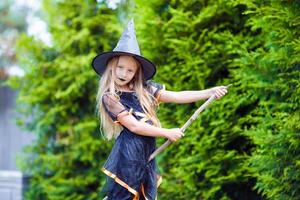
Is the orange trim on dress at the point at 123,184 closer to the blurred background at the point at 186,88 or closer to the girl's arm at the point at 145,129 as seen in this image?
the girl's arm at the point at 145,129

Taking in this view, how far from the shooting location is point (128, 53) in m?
3.27

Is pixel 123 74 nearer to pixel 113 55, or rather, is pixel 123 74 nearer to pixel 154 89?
pixel 113 55

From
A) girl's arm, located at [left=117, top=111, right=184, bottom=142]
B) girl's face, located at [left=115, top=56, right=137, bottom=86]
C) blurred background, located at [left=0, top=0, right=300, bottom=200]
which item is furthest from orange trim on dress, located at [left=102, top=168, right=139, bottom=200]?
blurred background, located at [left=0, top=0, right=300, bottom=200]

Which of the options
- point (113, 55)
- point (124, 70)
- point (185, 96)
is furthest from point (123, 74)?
point (185, 96)

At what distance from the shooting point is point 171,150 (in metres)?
5.12

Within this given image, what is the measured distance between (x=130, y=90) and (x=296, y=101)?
116cm

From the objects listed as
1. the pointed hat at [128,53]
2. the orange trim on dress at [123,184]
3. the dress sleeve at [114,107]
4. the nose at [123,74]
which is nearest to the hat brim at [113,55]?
the pointed hat at [128,53]

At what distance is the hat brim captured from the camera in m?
3.32

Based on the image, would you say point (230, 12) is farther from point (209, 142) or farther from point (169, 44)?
point (209, 142)

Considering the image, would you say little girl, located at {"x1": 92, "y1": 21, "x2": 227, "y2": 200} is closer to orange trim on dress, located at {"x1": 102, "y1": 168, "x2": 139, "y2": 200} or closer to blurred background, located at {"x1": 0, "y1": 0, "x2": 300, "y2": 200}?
orange trim on dress, located at {"x1": 102, "y1": 168, "x2": 139, "y2": 200}

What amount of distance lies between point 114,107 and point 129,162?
1.03ft

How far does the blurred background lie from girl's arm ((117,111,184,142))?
3.08ft

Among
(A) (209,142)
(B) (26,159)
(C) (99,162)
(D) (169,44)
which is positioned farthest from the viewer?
(B) (26,159)

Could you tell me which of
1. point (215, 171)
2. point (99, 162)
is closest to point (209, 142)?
point (215, 171)
